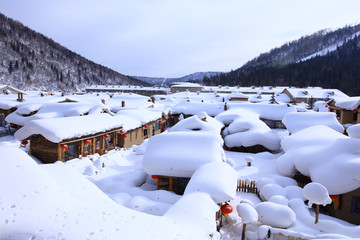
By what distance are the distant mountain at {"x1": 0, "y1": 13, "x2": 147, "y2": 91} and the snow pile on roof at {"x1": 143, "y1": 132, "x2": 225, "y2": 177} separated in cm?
10859

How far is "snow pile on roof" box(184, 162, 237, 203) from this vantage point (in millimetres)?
9333

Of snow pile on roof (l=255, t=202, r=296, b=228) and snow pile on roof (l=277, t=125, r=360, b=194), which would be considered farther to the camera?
snow pile on roof (l=277, t=125, r=360, b=194)

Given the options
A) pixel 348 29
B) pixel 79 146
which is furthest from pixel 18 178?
pixel 348 29

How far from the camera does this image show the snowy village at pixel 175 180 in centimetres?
604

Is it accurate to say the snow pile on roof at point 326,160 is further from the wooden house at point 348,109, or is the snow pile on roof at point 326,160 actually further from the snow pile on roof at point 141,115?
the snow pile on roof at point 141,115

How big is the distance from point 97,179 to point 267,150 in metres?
16.6

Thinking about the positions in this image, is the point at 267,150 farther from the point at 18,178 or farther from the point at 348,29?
the point at 348,29

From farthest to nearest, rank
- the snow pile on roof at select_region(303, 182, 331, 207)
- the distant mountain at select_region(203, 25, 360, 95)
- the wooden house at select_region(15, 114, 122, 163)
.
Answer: the distant mountain at select_region(203, 25, 360, 95), the wooden house at select_region(15, 114, 122, 163), the snow pile on roof at select_region(303, 182, 331, 207)

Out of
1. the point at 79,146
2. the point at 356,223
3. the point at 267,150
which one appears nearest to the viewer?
the point at 356,223

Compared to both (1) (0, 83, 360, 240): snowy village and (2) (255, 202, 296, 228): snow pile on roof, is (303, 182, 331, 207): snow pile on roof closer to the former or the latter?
(1) (0, 83, 360, 240): snowy village

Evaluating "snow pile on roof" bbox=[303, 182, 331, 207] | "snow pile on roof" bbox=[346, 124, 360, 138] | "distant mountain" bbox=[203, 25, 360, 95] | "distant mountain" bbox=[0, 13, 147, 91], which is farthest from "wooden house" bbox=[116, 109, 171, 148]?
"distant mountain" bbox=[0, 13, 147, 91]

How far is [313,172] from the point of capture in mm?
12594

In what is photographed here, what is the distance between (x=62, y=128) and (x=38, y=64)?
119 m

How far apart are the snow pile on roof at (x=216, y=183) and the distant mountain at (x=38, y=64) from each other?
369ft
